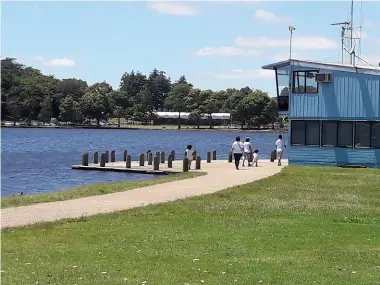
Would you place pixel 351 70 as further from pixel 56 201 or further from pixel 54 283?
pixel 54 283

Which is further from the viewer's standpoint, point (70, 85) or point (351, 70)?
point (70, 85)

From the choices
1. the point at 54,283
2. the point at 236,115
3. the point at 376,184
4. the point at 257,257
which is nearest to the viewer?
the point at 54,283

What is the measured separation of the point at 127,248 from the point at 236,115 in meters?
149

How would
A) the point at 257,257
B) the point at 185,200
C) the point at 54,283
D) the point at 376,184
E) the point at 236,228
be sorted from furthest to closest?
1. the point at 376,184
2. the point at 185,200
3. the point at 236,228
4. the point at 257,257
5. the point at 54,283

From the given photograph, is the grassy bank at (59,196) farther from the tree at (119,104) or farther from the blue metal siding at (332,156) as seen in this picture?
the tree at (119,104)

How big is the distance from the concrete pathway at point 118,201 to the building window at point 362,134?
8399 millimetres

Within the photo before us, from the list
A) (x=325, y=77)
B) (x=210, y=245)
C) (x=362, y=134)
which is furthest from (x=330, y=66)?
(x=210, y=245)

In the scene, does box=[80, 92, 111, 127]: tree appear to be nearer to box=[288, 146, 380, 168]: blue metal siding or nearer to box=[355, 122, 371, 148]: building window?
box=[288, 146, 380, 168]: blue metal siding

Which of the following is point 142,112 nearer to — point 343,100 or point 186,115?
point 186,115

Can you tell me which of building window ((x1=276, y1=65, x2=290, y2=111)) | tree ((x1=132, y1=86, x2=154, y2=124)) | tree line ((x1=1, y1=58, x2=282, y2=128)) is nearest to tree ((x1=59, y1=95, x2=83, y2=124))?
tree line ((x1=1, y1=58, x2=282, y2=128))

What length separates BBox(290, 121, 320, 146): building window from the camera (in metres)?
35.0

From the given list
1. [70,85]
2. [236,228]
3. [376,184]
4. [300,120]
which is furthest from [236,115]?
[236,228]

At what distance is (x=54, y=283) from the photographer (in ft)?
29.3

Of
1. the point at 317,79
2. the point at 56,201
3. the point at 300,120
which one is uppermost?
the point at 317,79
